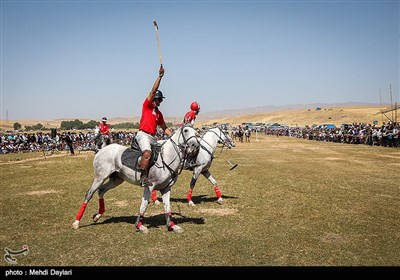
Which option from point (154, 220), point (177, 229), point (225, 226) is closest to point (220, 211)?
point (225, 226)

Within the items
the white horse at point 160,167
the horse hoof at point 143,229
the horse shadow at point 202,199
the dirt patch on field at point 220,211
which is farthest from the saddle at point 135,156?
the horse shadow at point 202,199

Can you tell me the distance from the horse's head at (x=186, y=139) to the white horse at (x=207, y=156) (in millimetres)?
3313

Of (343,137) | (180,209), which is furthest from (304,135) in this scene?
(180,209)

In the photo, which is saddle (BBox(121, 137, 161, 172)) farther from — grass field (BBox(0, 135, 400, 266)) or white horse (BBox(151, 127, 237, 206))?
white horse (BBox(151, 127, 237, 206))

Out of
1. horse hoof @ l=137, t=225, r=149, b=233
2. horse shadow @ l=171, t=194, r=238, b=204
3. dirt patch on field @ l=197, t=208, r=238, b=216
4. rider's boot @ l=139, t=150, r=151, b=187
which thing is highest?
rider's boot @ l=139, t=150, r=151, b=187

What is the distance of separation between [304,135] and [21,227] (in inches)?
2505

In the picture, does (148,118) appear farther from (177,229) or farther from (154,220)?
(154,220)

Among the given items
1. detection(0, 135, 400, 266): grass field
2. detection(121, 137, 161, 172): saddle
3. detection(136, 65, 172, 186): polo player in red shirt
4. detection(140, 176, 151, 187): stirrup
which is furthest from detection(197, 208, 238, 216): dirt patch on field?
detection(121, 137, 161, 172): saddle

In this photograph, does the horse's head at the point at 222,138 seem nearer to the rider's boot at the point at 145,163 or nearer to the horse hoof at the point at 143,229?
the rider's boot at the point at 145,163

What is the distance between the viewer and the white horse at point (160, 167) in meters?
8.82

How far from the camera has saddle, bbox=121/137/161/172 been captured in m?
8.94

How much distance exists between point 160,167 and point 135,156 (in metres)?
0.82

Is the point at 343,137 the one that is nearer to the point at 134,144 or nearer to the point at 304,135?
the point at 304,135
